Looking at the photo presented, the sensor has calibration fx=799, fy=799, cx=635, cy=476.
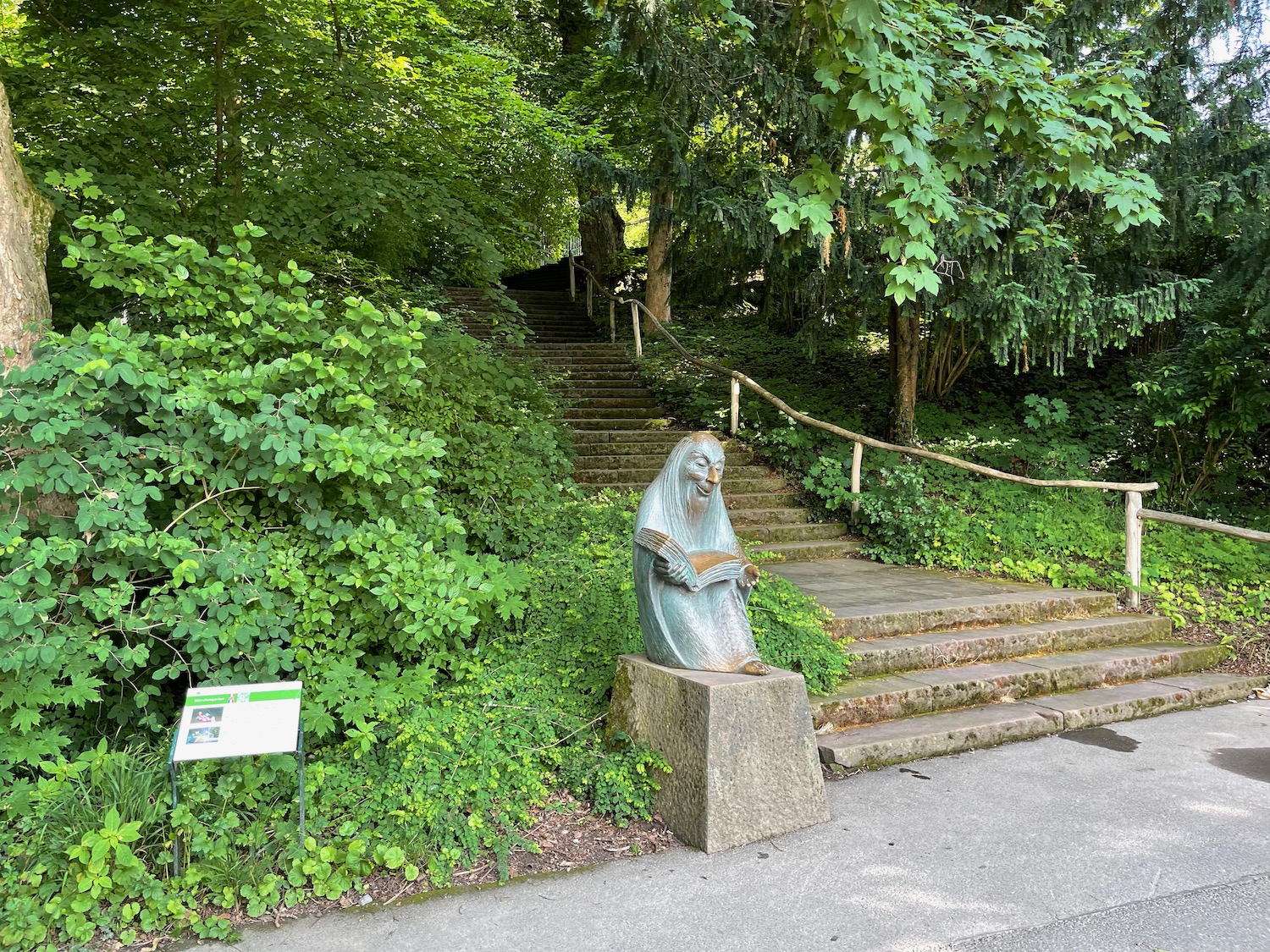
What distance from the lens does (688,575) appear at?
3.56m

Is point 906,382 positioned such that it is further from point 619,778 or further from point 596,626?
point 619,778

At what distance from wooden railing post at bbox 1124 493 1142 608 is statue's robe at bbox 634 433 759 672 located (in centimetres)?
463

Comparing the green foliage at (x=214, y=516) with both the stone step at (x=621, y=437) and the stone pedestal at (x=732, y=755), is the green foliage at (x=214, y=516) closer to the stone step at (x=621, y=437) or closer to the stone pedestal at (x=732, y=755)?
the stone pedestal at (x=732, y=755)

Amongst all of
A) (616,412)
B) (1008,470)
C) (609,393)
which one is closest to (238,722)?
(616,412)

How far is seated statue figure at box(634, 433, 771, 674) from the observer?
3.59 metres

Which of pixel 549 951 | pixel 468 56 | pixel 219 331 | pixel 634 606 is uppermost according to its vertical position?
pixel 468 56

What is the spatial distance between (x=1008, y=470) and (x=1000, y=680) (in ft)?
→ 17.6

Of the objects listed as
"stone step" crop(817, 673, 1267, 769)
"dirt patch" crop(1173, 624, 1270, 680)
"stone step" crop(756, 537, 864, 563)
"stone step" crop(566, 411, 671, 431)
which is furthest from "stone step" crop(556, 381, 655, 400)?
"stone step" crop(817, 673, 1267, 769)

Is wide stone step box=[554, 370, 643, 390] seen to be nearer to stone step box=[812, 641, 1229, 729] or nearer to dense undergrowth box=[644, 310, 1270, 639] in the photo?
dense undergrowth box=[644, 310, 1270, 639]

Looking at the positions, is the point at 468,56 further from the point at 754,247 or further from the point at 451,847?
the point at 451,847

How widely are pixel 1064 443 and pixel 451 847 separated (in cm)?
926

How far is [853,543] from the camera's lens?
329 inches

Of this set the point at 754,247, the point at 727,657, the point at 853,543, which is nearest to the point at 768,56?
the point at 754,247

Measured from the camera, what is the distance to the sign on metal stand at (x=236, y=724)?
9.52 ft
